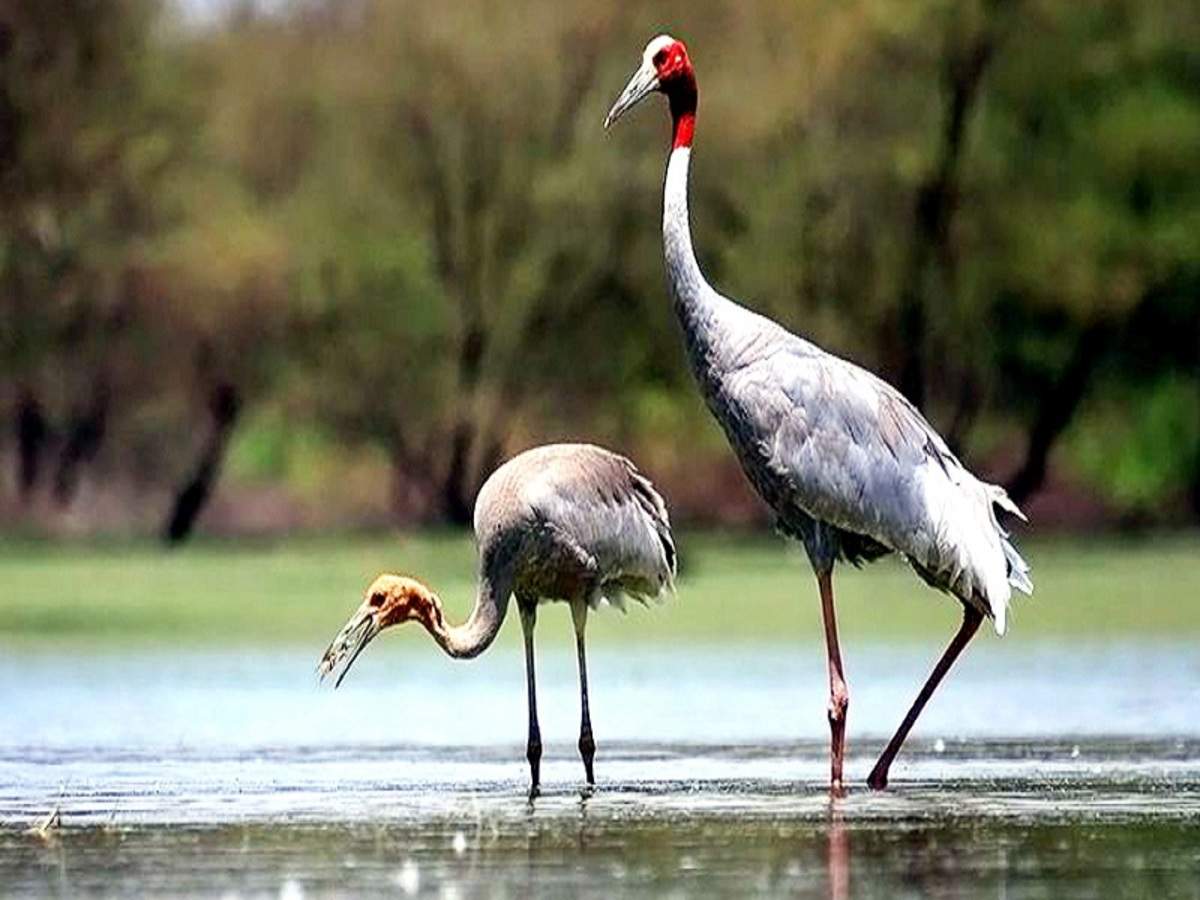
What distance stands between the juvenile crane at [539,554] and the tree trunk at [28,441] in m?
33.9

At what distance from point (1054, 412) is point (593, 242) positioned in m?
6.52

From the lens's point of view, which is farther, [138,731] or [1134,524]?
[1134,524]

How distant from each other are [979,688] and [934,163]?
85.0 feet

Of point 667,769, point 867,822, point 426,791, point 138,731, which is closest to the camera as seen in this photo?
point 867,822

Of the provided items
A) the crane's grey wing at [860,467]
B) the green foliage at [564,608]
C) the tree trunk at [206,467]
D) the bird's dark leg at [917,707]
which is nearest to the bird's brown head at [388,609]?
the crane's grey wing at [860,467]

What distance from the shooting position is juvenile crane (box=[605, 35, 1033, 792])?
14773 mm

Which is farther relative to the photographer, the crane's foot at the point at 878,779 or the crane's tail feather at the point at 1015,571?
the crane's tail feather at the point at 1015,571

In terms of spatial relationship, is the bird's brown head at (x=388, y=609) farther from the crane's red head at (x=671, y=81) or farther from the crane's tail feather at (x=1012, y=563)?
the crane's tail feather at (x=1012, y=563)

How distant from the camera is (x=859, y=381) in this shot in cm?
1495

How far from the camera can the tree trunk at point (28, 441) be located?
50.0 metres

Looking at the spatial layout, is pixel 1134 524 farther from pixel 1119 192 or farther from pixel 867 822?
pixel 867 822

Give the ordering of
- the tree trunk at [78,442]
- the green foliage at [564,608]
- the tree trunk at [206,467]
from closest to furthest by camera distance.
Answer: the green foliage at [564,608], the tree trunk at [78,442], the tree trunk at [206,467]

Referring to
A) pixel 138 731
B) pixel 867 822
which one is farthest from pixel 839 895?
pixel 138 731

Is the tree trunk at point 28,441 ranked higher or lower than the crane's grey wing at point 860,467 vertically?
higher
